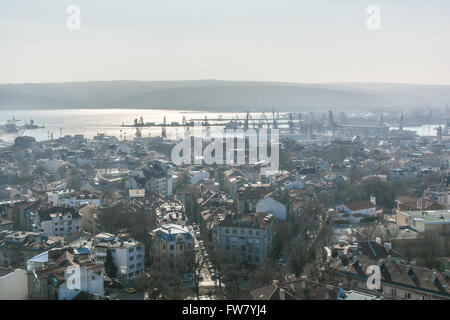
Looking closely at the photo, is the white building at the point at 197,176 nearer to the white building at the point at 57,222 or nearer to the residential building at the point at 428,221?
the white building at the point at 57,222

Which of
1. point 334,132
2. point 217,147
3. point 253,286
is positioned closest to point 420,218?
→ point 253,286

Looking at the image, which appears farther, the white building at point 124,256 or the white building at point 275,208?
the white building at point 275,208

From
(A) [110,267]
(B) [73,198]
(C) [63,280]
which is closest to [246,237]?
(A) [110,267]

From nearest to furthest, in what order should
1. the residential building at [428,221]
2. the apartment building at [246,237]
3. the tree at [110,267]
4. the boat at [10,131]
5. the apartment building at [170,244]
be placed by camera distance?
the tree at [110,267]
the apartment building at [170,244]
the apartment building at [246,237]
the residential building at [428,221]
the boat at [10,131]

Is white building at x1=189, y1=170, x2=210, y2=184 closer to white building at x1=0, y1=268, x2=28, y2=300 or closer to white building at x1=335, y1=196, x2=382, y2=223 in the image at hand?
white building at x1=335, y1=196, x2=382, y2=223

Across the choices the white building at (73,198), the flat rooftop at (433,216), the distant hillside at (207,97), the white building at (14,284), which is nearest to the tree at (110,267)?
the white building at (14,284)

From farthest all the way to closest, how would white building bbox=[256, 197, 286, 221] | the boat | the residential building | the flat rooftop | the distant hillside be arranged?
1. the distant hillside
2. the boat
3. white building bbox=[256, 197, 286, 221]
4. the flat rooftop
5. the residential building

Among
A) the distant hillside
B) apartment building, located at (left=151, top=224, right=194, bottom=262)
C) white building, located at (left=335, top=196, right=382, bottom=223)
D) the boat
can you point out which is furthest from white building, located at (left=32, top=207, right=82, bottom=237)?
the distant hillside
